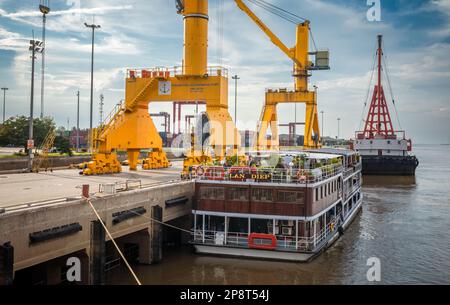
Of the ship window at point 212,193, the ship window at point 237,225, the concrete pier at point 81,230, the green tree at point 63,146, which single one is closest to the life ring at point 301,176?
the ship window at point 237,225

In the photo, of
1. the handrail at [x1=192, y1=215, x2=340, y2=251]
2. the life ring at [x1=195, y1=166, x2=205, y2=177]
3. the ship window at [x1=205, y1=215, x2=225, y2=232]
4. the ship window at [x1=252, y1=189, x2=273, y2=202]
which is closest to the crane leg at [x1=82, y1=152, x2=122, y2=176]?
the life ring at [x1=195, y1=166, x2=205, y2=177]

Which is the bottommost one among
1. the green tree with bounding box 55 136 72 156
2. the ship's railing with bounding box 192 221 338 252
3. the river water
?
the river water

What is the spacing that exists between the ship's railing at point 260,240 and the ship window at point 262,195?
7.46ft

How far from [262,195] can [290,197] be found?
5.56 feet

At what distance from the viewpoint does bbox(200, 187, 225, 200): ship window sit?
2681cm

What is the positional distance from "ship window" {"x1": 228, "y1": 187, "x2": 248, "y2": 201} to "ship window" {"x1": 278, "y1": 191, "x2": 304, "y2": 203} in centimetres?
210

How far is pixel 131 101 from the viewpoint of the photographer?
39.7 meters

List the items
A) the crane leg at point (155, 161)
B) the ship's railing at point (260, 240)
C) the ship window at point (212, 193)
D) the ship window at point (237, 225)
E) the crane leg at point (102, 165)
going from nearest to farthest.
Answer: the ship's railing at point (260, 240)
the ship window at point (212, 193)
the ship window at point (237, 225)
the crane leg at point (102, 165)
the crane leg at point (155, 161)

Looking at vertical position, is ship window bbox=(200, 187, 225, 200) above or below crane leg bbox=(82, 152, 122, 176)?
below

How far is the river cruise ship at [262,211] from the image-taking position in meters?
25.3

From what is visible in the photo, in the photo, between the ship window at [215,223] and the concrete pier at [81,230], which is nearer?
the concrete pier at [81,230]

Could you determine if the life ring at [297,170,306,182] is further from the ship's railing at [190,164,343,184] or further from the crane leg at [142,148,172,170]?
the crane leg at [142,148,172,170]

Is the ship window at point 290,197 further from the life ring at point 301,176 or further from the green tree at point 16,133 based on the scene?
the green tree at point 16,133

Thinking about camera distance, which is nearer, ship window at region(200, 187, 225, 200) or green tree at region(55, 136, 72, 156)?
ship window at region(200, 187, 225, 200)
